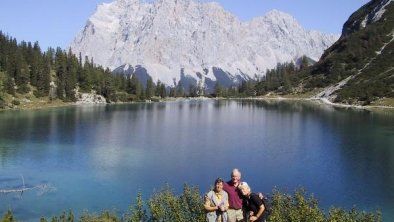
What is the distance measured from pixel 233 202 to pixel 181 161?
A: 2214 inches

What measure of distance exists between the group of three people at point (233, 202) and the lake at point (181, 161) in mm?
29642

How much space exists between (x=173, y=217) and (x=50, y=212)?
72.4 feet

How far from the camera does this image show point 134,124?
147750 mm

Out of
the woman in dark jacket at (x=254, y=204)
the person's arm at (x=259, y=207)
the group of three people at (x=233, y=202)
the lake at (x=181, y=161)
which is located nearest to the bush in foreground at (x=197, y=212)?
the group of three people at (x=233, y=202)

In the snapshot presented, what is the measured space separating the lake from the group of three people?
29.6m

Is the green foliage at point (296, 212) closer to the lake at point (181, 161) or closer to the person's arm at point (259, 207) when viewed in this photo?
the person's arm at point (259, 207)

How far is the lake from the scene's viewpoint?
187 ft

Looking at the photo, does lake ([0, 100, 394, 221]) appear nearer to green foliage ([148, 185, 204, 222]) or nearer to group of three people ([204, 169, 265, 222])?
green foliage ([148, 185, 204, 222])

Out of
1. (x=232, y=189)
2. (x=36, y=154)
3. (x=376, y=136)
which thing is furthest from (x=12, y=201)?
(x=376, y=136)

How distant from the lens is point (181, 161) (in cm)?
7950

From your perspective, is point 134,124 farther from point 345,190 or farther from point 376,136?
point 345,190

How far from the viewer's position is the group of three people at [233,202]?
23.1 metres

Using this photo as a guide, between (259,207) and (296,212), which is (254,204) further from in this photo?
(296,212)

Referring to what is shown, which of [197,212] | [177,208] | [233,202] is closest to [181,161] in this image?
[197,212]
